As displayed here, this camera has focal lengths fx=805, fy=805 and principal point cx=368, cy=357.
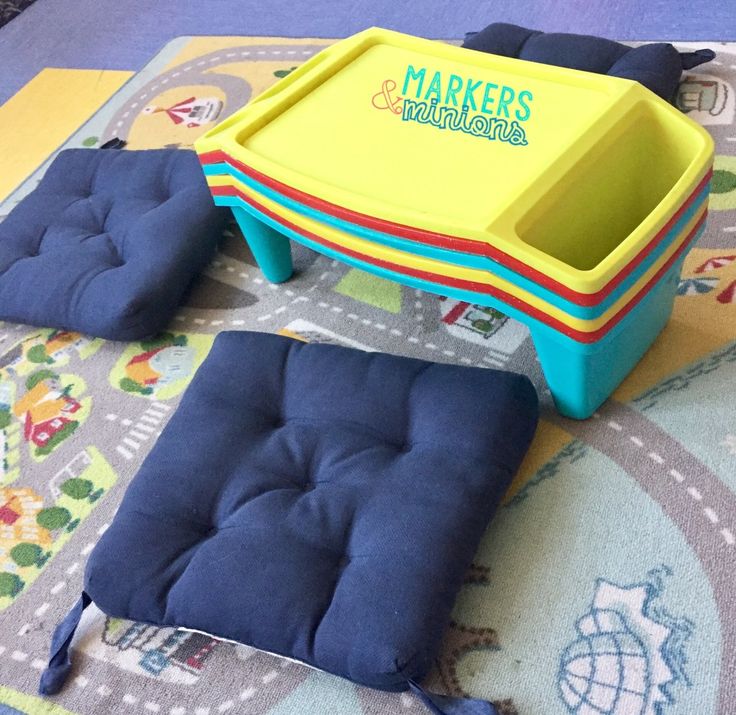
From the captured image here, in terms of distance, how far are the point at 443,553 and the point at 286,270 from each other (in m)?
0.64

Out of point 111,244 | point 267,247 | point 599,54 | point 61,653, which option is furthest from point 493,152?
point 61,653

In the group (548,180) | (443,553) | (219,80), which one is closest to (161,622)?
(443,553)

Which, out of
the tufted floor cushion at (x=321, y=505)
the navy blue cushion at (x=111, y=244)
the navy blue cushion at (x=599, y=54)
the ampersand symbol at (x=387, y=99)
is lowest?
the tufted floor cushion at (x=321, y=505)

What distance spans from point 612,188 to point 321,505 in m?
0.56

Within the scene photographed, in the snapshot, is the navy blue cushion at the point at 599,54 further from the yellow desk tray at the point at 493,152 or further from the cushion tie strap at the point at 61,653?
the cushion tie strap at the point at 61,653

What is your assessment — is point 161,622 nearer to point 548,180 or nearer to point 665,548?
point 665,548

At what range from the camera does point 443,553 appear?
34.3 inches

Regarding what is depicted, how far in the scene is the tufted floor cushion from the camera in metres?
0.84

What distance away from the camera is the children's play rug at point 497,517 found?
0.87 m

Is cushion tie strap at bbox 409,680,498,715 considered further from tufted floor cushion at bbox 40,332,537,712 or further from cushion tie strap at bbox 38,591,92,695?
cushion tie strap at bbox 38,591,92,695

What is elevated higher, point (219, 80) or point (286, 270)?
point (219, 80)

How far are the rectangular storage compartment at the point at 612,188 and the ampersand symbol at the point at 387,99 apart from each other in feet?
0.99

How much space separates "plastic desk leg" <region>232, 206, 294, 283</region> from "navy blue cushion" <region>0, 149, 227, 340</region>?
0.31ft

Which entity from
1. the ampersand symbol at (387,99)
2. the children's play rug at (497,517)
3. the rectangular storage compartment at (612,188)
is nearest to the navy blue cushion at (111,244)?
the children's play rug at (497,517)
